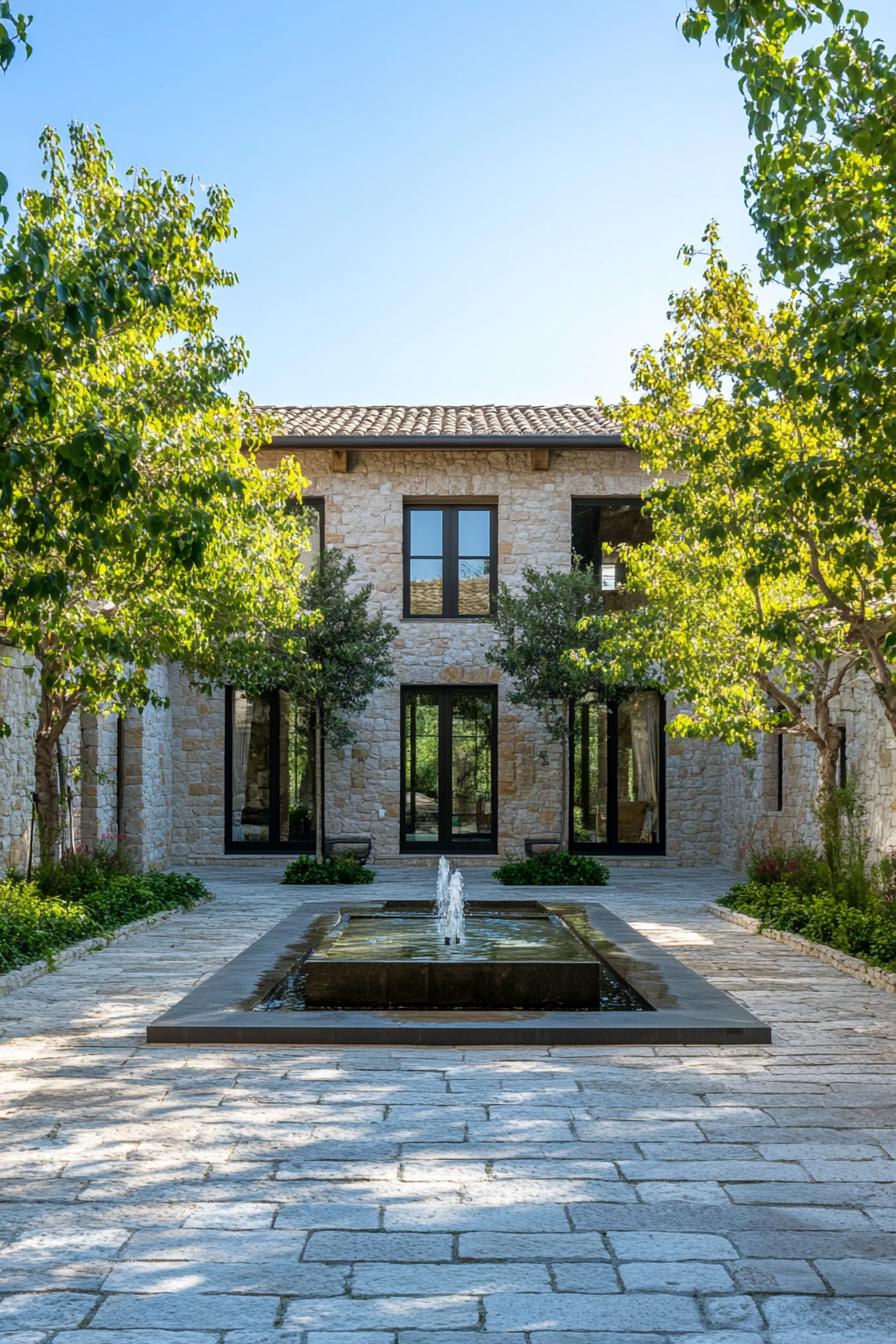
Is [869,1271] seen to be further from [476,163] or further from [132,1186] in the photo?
[476,163]

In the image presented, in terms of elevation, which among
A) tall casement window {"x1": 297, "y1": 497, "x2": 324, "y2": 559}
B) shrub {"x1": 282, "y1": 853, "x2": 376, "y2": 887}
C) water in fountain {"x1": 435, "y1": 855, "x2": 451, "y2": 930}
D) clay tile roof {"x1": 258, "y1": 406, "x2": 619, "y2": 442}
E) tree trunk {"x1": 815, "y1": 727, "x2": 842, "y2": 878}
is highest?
clay tile roof {"x1": 258, "y1": 406, "x2": 619, "y2": 442}

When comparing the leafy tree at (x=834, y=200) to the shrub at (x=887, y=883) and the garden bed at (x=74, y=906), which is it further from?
the garden bed at (x=74, y=906)

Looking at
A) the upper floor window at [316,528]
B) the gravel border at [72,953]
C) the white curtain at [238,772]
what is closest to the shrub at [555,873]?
the white curtain at [238,772]

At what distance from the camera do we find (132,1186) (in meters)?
4.53

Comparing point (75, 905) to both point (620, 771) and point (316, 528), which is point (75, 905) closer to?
point (316, 528)

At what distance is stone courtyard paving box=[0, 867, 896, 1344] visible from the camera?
11.4ft

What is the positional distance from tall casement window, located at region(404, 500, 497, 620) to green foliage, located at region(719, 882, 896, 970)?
7.56 meters

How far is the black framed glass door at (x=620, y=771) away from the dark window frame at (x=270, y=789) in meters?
4.23

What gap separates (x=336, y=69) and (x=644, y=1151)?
7.41 metres

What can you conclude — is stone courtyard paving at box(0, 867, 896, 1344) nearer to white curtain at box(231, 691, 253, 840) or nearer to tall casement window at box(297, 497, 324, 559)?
white curtain at box(231, 691, 253, 840)

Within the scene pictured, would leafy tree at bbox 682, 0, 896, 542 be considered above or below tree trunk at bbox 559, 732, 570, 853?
above

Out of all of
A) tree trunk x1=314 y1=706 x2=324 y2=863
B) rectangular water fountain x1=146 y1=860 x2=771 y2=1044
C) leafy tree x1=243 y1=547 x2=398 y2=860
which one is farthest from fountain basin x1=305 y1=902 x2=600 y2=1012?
tree trunk x1=314 y1=706 x2=324 y2=863

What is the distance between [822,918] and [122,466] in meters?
7.44

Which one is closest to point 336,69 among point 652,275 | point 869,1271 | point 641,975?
point 652,275
